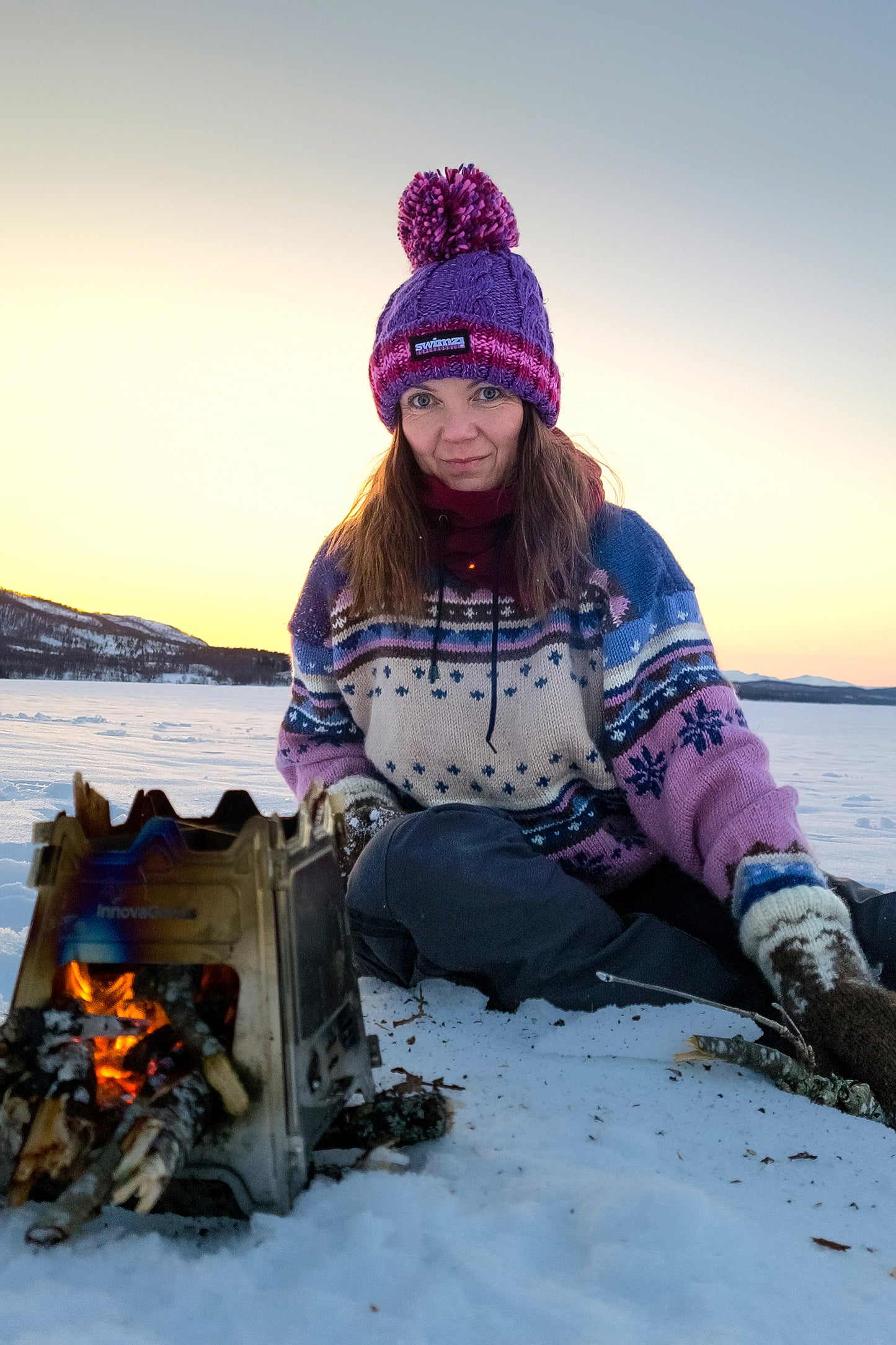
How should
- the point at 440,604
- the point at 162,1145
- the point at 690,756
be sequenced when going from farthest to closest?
the point at 440,604
the point at 690,756
the point at 162,1145

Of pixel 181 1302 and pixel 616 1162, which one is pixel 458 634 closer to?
pixel 616 1162

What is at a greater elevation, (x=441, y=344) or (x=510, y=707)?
(x=441, y=344)

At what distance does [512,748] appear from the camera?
200cm

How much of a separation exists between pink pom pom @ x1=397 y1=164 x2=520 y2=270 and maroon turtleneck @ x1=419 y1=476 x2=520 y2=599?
0.56m

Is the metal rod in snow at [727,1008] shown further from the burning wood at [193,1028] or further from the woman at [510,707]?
the burning wood at [193,1028]

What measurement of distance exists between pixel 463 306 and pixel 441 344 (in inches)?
4.1

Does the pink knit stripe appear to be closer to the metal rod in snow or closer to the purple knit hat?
the purple knit hat

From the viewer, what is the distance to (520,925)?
63.2 inches

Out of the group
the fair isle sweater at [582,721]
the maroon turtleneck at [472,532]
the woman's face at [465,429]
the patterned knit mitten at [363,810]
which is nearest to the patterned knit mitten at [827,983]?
the fair isle sweater at [582,721]

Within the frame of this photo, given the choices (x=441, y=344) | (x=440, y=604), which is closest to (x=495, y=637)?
(x=440, y=604)

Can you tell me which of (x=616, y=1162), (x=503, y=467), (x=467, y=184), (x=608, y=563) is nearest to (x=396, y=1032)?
(x=616, y=1162)

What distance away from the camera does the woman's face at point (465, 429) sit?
2.00 m

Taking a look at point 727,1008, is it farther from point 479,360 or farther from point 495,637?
point 479,360

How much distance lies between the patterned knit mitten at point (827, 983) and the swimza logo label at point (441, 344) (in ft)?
4.24
